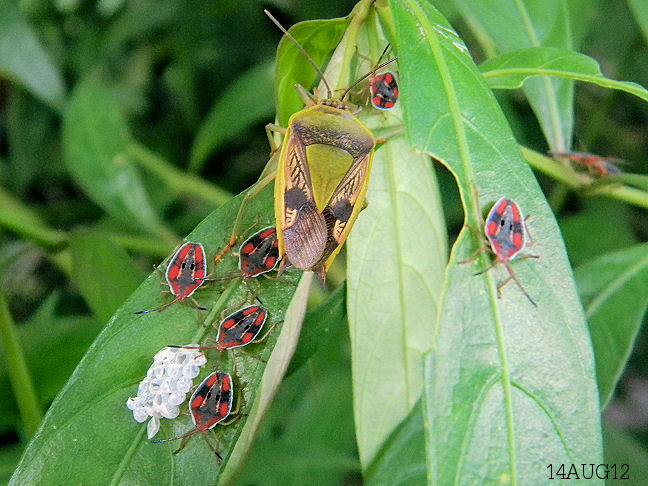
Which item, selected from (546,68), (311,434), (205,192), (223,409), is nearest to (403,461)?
(223,409)

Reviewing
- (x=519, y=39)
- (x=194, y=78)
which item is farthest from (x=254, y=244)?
(x=194, y=78)

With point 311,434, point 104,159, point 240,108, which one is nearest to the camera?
point 311,434

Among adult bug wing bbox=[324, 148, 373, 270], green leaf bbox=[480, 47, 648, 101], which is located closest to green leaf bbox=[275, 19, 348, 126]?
adult bug wing bbox=[324, 148, 373, 270]

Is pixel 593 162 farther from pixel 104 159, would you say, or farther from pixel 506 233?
pixel 104 159

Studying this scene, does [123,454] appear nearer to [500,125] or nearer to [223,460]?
[223,460]

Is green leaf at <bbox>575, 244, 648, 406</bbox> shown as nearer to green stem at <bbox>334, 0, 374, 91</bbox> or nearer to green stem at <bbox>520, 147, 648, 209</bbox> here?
green stem at <bbox>520, 147, 648, 209</bbox>
